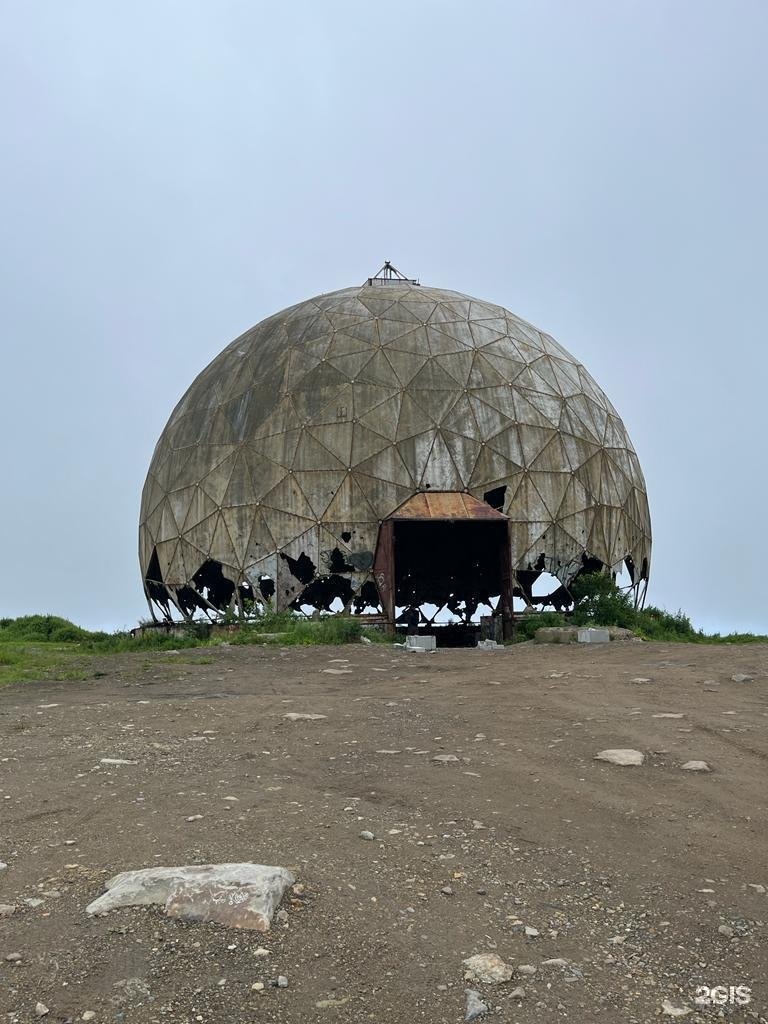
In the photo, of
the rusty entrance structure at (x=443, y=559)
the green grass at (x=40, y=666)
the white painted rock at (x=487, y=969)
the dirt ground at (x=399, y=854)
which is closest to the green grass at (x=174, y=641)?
the green grass at (x=40, y=666)

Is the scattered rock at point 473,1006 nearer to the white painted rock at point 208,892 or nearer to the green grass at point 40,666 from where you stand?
the white painted rock at point 208,892

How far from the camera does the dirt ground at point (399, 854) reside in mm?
2686

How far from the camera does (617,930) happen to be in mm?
3086

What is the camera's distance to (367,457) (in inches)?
831

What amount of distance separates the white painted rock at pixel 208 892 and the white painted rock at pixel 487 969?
0.78 metres

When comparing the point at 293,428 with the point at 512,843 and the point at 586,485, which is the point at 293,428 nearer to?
the point at 586,485

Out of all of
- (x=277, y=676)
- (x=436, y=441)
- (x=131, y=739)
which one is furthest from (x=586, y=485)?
(x=131, y=739)

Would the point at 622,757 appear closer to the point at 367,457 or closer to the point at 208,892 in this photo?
the point at 208,892

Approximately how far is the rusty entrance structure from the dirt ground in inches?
444

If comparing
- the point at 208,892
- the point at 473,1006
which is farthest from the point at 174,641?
the point at 473,1006

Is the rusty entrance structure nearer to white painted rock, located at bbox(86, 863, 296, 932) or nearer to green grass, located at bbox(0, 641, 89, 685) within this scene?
green grass, located at bbox(0, 641, 89, 685)

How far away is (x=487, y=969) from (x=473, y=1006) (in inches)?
8.7

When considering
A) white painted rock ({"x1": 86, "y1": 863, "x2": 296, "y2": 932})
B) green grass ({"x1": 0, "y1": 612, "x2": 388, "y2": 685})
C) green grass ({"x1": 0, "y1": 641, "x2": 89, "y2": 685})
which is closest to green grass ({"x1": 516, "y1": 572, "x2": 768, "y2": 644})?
green grass ({"x1": 0, "y1": 612, "x2": 388, "y2": 685})

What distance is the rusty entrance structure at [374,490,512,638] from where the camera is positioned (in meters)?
19.1
